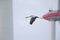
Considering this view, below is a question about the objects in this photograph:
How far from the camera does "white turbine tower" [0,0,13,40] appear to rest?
4.10ft

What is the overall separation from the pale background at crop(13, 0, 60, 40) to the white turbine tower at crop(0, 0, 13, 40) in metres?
0.10

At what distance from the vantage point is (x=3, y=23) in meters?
1.40

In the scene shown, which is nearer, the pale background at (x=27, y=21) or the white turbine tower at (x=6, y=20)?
the pale background at (x=27, y=21)

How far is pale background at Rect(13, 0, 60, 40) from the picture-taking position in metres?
0.95

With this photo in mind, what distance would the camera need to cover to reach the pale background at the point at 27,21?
3.10 feet

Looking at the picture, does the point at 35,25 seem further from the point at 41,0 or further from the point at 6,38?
the point at 6,38

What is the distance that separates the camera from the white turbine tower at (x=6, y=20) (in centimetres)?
125

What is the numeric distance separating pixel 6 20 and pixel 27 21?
0.39 metres

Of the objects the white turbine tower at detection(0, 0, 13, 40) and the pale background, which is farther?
the white turbine tower at detection(0, 0, 13, 40)

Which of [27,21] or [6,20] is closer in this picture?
[27,21]

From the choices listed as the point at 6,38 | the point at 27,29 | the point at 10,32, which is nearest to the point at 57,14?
the point at 27,29

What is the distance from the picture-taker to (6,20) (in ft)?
4.41

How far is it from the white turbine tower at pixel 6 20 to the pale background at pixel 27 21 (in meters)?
0.10

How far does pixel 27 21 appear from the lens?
107cm
